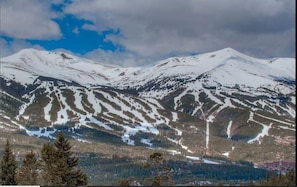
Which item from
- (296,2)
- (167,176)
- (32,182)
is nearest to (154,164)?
(167,176)

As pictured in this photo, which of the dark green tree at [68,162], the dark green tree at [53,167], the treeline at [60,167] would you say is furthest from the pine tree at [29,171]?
the dark green tree at [68,162]

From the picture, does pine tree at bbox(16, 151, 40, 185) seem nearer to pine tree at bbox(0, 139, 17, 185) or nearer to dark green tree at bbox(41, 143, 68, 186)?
pine tree at bbox(0, 139, 17, 185)

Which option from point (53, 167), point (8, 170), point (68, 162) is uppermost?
point (68, 162)

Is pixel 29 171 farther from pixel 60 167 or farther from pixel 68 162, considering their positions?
pixel 60 167

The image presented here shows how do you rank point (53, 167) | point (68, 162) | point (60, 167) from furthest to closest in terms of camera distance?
point (68, 162) → point (53, 167) → point (60, 167)

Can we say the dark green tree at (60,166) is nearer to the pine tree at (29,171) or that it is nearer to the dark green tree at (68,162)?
the dark green tree at (68,162)

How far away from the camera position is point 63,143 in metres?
44.6

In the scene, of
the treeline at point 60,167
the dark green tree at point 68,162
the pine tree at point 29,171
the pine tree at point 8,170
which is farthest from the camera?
the pine tree at point 8,170

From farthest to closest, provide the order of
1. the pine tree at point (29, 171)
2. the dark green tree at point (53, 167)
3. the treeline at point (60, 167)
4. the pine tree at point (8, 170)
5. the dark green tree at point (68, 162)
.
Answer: the pine tree at point (8, 170) < the pine tree at point (29, 171) < the dark green tree at point (68, 162) < the treeline at point (60, 167) < the dark green tree at point (53, 167)

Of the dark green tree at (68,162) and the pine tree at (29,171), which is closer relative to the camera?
the dark green tree at (68,162)

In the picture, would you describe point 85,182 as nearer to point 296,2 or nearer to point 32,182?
point 32,182

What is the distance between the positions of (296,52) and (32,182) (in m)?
33.2

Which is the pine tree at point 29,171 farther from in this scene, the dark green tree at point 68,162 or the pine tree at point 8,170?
the dark green tree at point 68,162

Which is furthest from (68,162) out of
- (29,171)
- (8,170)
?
(8,170)
